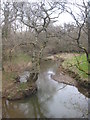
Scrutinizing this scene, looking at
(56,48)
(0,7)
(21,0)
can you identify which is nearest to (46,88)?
(21,0)

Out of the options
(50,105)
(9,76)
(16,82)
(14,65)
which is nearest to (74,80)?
(50,105)

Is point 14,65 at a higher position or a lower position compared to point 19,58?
lower

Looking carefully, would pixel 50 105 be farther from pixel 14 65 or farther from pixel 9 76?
pixel 14 65

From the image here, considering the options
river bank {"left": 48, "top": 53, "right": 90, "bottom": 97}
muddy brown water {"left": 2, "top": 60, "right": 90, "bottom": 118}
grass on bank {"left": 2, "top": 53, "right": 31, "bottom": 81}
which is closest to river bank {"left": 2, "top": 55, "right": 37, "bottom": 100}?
grass on bank {"left": 2, "top": 53, "right": 31, "bottom": 81}

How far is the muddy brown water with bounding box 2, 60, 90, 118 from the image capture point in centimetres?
857

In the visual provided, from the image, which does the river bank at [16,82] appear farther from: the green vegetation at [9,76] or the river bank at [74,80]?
the river bank at [74,80]

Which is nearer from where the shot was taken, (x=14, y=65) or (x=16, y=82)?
(x=16, y=82)

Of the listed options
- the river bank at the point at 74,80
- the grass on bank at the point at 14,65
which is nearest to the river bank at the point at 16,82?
the grass on bank at the point at 14,65

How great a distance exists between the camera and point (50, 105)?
9578 millimetres

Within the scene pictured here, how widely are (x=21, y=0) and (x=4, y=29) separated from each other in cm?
302

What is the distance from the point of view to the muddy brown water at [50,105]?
857cm

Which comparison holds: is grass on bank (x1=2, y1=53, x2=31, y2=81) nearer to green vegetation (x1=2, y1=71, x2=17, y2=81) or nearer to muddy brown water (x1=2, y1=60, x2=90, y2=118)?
green vegetation (x1=2, y1=71, x2=17, y2=81)

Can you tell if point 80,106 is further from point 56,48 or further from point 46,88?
point 56,48

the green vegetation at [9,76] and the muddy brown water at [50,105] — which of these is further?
the green vegetation at [9,76]
